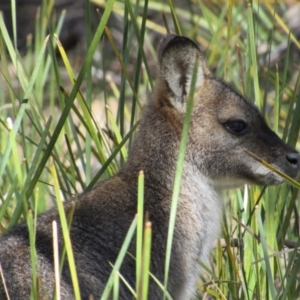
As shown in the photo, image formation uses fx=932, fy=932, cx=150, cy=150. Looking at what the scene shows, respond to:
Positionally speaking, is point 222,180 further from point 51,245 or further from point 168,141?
point 51,245

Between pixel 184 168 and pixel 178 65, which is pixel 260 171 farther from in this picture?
pixel 178 65

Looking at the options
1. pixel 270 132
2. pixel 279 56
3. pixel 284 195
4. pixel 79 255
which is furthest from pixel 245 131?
pixel 279 56

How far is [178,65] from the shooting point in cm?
428

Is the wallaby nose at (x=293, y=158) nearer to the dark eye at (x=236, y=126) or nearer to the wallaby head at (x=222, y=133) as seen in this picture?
the wallaby head at (x=222, y=133)

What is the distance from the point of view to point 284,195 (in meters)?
4.52

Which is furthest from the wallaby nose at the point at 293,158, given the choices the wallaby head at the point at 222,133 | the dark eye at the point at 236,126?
the dark eye at the point at 236,126

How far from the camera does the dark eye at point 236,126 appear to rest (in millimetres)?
4355

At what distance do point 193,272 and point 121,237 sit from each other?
0.44 meters

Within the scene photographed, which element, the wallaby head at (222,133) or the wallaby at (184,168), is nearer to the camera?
the wallaby at (184,168)

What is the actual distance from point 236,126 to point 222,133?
3.0 inches

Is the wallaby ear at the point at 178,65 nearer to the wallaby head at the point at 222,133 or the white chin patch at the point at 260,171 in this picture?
the wallaby head at the point at 222,133

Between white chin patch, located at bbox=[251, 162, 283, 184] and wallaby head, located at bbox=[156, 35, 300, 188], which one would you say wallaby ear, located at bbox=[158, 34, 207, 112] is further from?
white chin patch, located at bbox=[251, 162, 283, 184]

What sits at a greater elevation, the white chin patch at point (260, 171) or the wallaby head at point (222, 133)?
→ the wallaby head at point (222, 133)

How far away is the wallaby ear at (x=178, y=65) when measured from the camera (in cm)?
419
